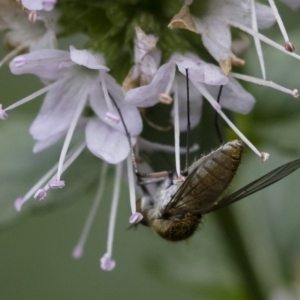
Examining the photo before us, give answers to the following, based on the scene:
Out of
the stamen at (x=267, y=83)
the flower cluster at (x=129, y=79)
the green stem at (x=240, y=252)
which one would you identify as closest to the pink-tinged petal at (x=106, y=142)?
the flower cluster at (x=129, y=79)

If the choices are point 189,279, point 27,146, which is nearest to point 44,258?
point 189,279

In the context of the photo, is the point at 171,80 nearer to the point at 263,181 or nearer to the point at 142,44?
the point at 142,44

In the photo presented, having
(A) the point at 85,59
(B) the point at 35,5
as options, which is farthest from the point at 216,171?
(B) the point at 35,5

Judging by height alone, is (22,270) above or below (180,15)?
below

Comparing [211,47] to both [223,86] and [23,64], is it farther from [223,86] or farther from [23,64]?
[23,64]

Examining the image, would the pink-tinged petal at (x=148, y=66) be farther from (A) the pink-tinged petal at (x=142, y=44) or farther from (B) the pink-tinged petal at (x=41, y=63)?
(B) the pink-tinged petal at (x=41, y=63)
